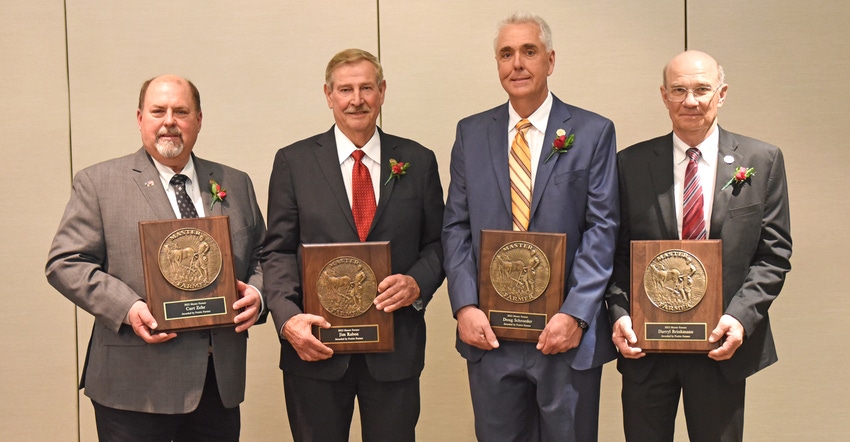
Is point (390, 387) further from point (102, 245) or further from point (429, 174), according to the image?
point (102, 245)

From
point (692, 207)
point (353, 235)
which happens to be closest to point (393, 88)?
point (353, 235)

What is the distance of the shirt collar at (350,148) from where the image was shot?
292 cm

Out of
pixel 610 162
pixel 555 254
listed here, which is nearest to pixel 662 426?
pixel 555 254

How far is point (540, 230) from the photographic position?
2707 millimetres

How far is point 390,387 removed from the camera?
9.29ft

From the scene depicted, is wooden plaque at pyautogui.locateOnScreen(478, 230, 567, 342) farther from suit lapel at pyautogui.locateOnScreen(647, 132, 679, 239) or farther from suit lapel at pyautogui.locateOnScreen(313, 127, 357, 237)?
suit lapel at pyautogui.locateOnScreen(313, 127, 357, 237)

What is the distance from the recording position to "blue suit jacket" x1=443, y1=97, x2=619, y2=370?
2674 millimetres

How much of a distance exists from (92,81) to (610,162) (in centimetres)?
282

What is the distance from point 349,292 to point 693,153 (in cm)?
131

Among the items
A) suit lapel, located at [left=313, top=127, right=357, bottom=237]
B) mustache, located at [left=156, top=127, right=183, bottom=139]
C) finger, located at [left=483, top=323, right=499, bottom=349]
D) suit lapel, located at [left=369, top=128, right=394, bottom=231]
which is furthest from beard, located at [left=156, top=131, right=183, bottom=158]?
finger, located at [left=483, top=323, right=499, bottom=349]

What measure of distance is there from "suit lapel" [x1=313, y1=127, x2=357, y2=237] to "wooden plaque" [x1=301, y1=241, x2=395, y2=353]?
6.6 inches

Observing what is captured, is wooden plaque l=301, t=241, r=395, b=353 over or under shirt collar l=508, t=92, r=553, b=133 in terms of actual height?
under

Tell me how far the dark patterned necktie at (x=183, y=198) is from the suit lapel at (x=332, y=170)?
1.56ft

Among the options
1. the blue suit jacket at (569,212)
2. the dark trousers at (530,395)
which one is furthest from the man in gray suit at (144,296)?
the dark trousers at (530,395)
